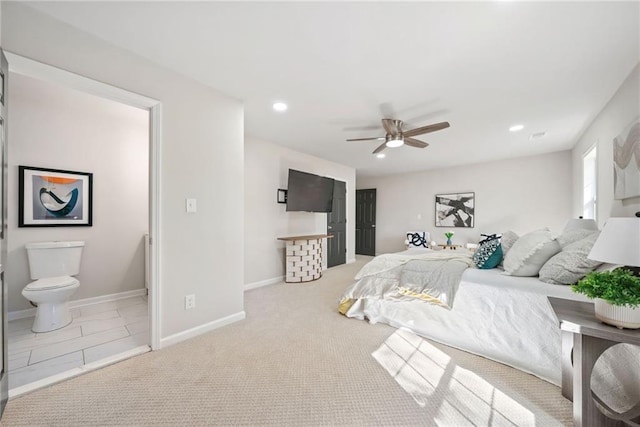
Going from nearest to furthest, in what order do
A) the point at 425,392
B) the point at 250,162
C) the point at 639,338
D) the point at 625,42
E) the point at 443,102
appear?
the point at 639,338 < the point at 425,392 < the point at 625,42 < the point at 443,102 < the point at 250,162

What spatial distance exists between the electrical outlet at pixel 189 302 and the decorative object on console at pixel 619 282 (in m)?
2.69

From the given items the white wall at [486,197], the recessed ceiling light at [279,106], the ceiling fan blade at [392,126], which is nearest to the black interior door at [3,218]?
the recessed ceiling light at [279,106]

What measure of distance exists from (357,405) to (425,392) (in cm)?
45

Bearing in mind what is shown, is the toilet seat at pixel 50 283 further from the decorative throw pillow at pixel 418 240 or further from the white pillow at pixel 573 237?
the decorative throw pillow at pixel 418 240

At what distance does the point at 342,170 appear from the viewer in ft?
19.5

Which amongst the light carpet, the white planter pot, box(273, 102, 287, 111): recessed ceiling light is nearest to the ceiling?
box(273, 102, 287, 111): recessed ceiling light

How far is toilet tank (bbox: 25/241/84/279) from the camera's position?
261 cm

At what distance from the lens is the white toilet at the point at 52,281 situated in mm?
2312

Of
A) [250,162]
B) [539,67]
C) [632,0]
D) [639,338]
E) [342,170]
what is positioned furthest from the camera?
[342,170]

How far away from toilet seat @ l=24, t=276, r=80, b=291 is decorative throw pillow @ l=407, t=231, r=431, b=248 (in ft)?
19.1

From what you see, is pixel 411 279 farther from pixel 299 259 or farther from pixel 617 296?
pixel 299 259

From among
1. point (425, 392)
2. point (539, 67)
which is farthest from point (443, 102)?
point (425, 392)

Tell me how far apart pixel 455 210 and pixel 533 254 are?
419 centimetres

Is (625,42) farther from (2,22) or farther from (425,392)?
(2,22)
